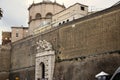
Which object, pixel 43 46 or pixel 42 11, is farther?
pixel 42 11

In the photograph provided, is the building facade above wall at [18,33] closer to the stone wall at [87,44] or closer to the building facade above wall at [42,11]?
the building facade above wall at [42,11]

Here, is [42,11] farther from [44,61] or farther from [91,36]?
[91,36]

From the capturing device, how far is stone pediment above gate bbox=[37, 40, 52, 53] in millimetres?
25959

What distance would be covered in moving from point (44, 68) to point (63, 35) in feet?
13.6

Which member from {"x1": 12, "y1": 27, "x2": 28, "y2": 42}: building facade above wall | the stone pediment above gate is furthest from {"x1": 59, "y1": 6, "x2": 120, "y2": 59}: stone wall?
{"x1": 12, "y1": 27, "x2": 28, "y2": 42}: building facade above wall

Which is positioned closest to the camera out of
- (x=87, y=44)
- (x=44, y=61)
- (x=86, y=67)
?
(x=86, y=67)

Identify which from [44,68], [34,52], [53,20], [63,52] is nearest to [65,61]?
[63,52]

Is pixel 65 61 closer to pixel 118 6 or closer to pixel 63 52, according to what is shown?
pixel 63 52

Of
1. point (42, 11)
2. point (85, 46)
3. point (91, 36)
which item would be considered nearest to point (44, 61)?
point (85, 46)

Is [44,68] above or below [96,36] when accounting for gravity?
below

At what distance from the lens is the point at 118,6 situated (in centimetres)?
1945

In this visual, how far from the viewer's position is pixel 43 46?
1049 inches

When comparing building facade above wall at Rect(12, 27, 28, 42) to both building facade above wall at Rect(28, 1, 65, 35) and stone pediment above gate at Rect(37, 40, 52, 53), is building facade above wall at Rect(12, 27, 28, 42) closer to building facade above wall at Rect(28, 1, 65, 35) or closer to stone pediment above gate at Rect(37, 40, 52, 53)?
building facade above wall at Rect(28, 1, 65, 35)

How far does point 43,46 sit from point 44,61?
1.27 m
